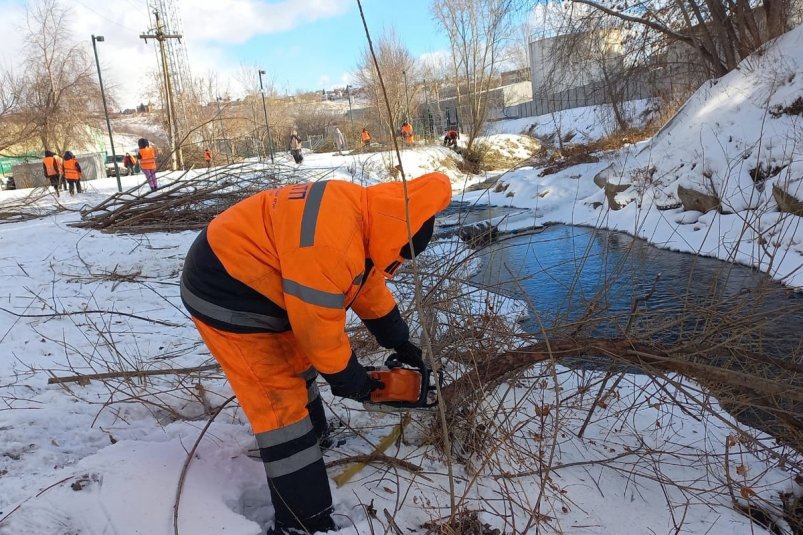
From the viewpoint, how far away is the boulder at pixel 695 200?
9508 millimetres

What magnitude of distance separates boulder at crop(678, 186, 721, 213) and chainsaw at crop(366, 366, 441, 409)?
916 cm

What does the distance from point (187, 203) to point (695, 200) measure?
9.31m

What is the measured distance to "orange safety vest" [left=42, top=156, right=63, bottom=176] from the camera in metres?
13.4

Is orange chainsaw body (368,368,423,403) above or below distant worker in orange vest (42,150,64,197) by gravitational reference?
below

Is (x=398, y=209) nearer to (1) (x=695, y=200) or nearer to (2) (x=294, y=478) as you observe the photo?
(2) (x=294, y=478)

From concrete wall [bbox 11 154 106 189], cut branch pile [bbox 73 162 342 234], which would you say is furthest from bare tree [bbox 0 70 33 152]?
cut branch pile [bbox 73 162 342 234]

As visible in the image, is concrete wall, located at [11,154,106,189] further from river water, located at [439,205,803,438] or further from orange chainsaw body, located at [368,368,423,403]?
orange chainsaw body, located at [368,368,423,403]

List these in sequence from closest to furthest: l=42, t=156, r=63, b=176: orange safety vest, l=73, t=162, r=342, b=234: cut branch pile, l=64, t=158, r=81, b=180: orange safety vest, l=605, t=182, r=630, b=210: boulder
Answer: l=73, t=162, r=342, b=234: cut branch pile, l=605, t=182, r=630, b=210: boulder, l=64, t=158, r=81, b=180: orange safety vest, l=42, t=156, r=63, b=176: orange safety vest

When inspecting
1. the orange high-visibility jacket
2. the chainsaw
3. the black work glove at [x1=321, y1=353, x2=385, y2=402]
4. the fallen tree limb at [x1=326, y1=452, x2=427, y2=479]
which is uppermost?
the orange high-visibility jacket

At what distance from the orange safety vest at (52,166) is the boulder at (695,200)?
15.3 m

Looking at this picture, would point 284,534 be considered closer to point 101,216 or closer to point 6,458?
point 6,458

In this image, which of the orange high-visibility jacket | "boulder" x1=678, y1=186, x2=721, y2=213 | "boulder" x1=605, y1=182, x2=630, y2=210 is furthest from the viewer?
"boulder" x1=605, y1=182, x2=630, y2=210

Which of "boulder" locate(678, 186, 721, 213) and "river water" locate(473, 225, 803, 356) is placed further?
"boulder" locate(678, 186, 721, 213)

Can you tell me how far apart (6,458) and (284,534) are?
126 cm
